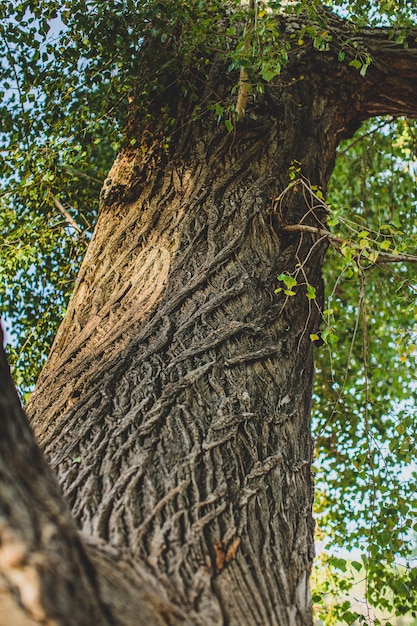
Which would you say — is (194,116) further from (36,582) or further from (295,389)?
(36,582)

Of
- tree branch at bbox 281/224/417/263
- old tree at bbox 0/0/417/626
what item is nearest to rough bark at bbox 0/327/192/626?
old tree at bbox 0/0/417/626

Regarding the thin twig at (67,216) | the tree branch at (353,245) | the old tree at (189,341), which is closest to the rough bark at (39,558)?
the old tree at (189,341)

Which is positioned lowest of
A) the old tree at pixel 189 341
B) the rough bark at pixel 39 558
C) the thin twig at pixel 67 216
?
the rough bark at pixel 39 558

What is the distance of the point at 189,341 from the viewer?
2.75 m

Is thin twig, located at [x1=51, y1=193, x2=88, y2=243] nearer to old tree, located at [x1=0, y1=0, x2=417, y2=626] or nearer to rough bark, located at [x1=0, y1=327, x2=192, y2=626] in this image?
old tree, located at [x1=0, y1=0, x2=417, y2=626]

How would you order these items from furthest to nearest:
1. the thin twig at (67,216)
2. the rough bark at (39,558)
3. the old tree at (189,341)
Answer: the thin twig at (67,216) → the old tree at (189,341) → the rough bark at (39,558)

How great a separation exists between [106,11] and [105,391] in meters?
2.64

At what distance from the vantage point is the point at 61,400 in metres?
2.67

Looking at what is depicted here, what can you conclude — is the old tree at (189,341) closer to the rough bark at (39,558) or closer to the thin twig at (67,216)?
the rough bark at (39,558)

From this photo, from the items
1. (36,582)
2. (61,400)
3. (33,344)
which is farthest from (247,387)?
(33,344)

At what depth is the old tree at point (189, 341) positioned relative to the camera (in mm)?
1492

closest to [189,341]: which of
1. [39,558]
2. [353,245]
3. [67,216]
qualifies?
[353,245]

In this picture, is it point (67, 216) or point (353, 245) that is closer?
point (353, 245)

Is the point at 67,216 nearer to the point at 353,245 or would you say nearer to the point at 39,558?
the point at 353,245
